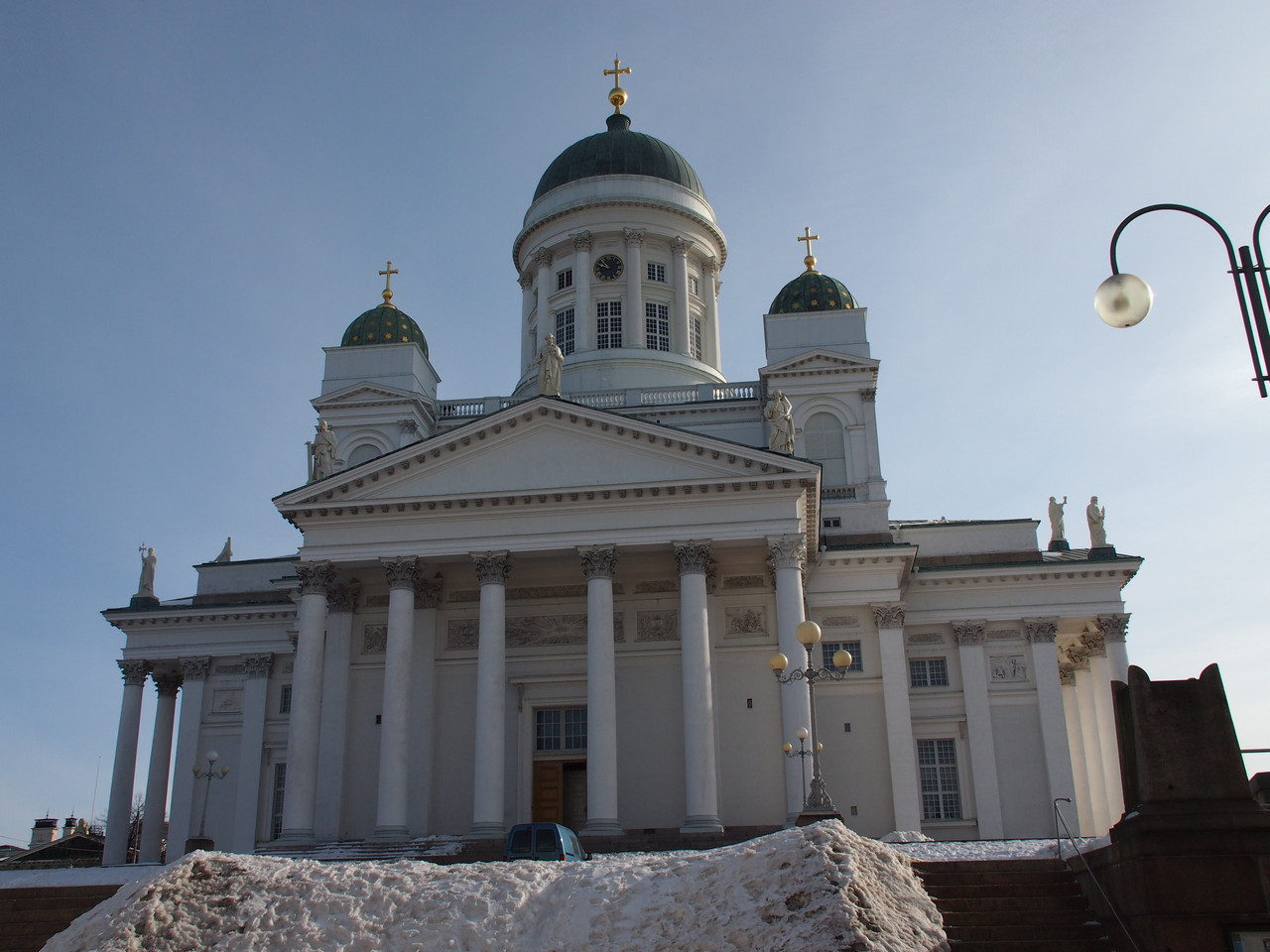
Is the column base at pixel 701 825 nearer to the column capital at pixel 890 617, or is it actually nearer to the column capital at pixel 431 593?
the column capital at pixel 431 593

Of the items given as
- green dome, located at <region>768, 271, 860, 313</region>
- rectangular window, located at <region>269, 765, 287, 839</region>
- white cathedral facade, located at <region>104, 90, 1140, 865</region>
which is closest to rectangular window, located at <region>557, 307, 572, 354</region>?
white cathedral facade, located at <region>104, 90, 1140, 865</region>

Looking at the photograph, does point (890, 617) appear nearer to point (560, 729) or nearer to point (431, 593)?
point (560, 729)

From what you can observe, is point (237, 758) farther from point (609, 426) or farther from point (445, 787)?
point (609, 426)

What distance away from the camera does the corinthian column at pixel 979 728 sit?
3503 centimetres

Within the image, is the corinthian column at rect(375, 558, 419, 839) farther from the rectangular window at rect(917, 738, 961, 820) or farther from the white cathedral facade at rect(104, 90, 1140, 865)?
the rectangular window at rect(917, 738, 961, 820)

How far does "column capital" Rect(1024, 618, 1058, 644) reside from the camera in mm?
37281

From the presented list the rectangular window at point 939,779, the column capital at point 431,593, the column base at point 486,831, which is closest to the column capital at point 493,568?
the column capital at point 431,593

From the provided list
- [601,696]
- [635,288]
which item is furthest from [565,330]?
[601,696]

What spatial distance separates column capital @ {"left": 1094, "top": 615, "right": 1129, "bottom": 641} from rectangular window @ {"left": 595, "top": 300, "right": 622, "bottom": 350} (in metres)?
19.6

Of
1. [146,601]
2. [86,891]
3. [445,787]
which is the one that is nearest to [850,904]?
[86,891]

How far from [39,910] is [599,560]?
608 inches

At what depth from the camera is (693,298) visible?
157 ft

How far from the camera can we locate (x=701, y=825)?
2756 centimetres

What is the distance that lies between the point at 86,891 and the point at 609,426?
1659 centimetres
